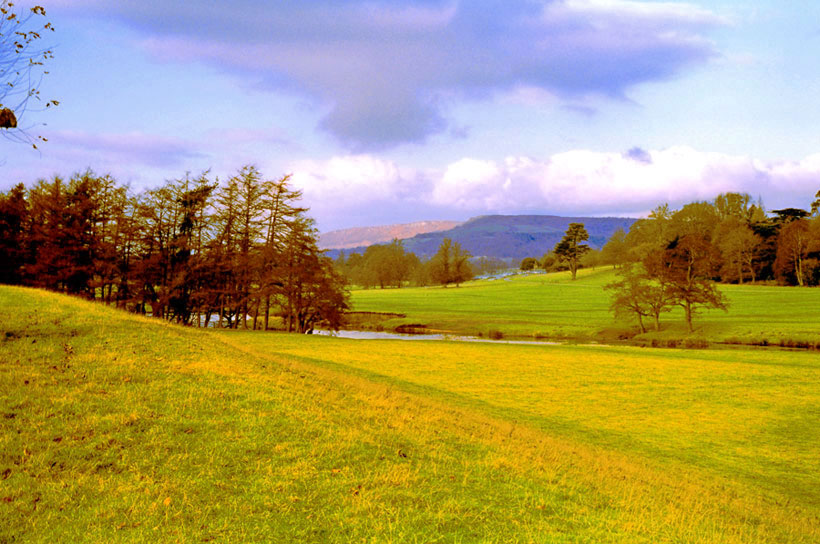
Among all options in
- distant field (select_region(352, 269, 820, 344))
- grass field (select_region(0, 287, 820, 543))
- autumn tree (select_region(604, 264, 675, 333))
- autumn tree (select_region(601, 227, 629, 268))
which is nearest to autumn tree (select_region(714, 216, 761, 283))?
distant field (select_region(352, 269, 820, 344))

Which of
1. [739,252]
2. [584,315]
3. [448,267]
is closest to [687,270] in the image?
[584,315]

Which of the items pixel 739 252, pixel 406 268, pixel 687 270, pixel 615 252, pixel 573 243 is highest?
pixel 573 243

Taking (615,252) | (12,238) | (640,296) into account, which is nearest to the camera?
(12,238)

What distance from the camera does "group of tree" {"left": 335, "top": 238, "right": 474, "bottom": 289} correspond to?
151m

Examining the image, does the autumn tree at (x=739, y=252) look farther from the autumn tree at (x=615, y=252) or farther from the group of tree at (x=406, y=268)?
the group of tree at (x=406, y=268)

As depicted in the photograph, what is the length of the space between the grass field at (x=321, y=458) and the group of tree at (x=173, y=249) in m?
32.0

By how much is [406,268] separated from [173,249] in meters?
118

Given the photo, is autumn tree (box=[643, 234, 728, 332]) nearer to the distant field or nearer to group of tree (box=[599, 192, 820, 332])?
group of tree (box=[599, 192, 820, 332])

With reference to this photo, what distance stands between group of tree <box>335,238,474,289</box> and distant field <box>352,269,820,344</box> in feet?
105

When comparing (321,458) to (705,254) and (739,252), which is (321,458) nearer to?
(705,254)

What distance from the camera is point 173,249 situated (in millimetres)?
52125

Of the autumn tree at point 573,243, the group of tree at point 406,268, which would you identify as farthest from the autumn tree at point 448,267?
the autumn tree at point 573,243

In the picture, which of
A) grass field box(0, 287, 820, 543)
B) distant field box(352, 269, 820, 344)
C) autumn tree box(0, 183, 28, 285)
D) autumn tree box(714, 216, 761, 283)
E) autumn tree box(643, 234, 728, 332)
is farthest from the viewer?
autumn tree box(714, 216, 761, 283)

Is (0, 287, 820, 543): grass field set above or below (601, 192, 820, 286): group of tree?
below
